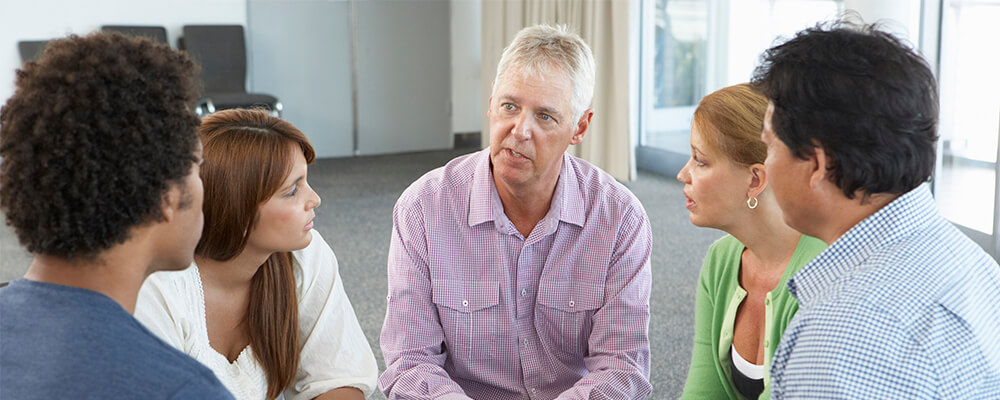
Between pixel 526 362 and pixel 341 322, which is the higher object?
pixel 341 322

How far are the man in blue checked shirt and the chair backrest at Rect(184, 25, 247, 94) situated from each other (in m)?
5.96

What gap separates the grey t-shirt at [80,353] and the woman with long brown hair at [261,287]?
57 cm

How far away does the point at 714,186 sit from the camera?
1.59m

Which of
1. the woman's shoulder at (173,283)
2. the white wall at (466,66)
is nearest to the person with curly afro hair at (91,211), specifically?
→ the woman's shoulder at (173,283)

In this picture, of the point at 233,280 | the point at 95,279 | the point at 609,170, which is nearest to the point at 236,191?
the point at 233,280

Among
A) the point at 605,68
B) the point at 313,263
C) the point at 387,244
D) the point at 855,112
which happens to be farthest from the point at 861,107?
the point at 605,68

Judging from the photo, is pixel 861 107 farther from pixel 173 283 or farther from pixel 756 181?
pixel 173 283

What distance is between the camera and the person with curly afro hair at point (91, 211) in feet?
2.78

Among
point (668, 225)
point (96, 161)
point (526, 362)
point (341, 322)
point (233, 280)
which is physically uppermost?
point (96, 161)

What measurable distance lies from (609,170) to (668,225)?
4.71 feet

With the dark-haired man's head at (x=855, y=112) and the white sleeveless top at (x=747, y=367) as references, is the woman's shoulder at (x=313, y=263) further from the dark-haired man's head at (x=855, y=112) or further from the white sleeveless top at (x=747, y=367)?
the dark-haired man's head at (x=855, y=112)

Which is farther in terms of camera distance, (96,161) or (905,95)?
(905,95)

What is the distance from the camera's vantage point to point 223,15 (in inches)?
267

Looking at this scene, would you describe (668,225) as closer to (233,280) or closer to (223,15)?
(233,280)
